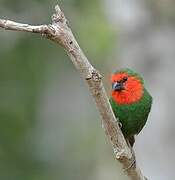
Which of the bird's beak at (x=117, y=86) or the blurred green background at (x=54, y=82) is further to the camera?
the blurred green background at (x=54, y=82)

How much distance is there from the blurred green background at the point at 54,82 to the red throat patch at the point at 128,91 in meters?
1.22

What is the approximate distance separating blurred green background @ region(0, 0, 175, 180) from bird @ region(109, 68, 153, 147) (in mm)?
1207

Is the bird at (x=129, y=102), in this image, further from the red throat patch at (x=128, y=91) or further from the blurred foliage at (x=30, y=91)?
the blurred foliage at (x=30, y=91)

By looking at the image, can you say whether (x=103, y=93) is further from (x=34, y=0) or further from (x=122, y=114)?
(x=34, y=0)

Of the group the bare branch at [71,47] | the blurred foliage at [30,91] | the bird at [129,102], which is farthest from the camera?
the blurred foliage at [30,91]

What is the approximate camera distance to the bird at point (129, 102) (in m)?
4.94

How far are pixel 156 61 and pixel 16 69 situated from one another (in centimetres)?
118

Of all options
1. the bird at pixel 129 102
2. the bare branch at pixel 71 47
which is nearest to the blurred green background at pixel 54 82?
the bird at pixel 129 102

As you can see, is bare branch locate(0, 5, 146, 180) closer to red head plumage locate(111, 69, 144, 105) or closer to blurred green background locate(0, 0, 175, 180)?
red head plumage locate(111, 69, 144, 105)

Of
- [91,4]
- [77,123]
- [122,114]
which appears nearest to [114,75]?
[122,114]

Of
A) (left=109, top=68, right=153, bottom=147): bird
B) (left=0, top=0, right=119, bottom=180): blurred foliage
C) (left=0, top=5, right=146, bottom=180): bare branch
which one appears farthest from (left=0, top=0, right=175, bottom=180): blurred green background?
(left=0, top=5, right=146, bottom=180): bare branch

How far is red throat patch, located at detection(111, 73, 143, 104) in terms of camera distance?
197 inches

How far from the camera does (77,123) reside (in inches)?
331

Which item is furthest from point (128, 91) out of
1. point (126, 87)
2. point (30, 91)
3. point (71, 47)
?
point (30, 91)
